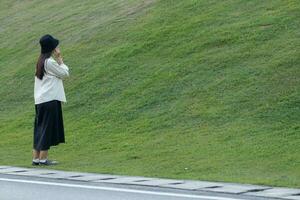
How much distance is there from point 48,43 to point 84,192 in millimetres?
3794

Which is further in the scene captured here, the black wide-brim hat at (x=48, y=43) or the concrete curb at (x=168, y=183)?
the black wide-brim hat at (x=48, y=43)

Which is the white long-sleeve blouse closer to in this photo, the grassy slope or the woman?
the woman

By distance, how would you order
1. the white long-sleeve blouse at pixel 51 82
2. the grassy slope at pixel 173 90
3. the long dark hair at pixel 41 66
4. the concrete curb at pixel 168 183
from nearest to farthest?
1. the concrete curb at pixel 168 183
2. the grassy slope at pixel 173 90
3. the white long-sleeve blouse at pixel 51 82
4. the long dark hair at pixel 41 66

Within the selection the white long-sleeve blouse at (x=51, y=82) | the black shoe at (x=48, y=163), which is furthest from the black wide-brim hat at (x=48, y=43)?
the black shoe at (x=48, y=163)

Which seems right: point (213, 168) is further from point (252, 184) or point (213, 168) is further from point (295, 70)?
point (295, 70)

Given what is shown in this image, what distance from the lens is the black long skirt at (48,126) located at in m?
13.5

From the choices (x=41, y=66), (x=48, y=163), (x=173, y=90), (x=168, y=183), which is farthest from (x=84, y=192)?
(x=173, y=90)

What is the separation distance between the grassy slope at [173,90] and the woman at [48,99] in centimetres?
46

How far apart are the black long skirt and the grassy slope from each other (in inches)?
18.3

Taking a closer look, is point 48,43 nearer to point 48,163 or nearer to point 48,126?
point 48,126

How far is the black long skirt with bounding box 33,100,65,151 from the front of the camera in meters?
13.5

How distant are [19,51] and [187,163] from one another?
13456 mm

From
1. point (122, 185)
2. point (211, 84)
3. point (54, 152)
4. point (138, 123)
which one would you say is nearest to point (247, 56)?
point (211, 84)

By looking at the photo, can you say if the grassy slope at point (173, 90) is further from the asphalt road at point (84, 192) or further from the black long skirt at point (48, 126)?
the asphalt road at point (84, 192)
